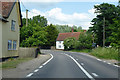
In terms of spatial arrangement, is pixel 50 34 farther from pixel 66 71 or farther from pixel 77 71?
pixel 66 71

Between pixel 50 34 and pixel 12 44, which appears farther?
pixel 50 34

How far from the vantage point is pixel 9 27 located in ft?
70.7

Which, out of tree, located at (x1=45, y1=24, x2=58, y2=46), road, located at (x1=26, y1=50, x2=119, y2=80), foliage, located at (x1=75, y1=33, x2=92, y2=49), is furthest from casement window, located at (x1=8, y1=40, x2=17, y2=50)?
tree, located at (x1=45, y1=24, x2=58, y2=46)

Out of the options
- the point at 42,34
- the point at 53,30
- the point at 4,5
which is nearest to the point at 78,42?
the point at 42,34

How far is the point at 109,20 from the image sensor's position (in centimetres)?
5406

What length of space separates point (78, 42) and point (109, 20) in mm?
11489

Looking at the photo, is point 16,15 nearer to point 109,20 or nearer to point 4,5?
point 4,5

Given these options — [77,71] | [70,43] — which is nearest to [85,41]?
[70,43]

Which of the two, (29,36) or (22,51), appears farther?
(29,36)

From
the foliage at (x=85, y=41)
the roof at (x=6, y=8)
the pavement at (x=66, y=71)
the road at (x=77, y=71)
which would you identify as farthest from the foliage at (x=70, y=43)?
the pavement at (x=66, y=71)

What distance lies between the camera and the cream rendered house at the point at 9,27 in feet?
Result: 65.0

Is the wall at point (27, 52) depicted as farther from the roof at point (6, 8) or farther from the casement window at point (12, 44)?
the roof at point (6, 8)

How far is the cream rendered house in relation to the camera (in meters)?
19.8

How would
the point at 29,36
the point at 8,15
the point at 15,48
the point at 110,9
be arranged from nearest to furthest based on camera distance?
the point at 8,15
the point at 15,48
the point at 29,36
the point at 110,9
